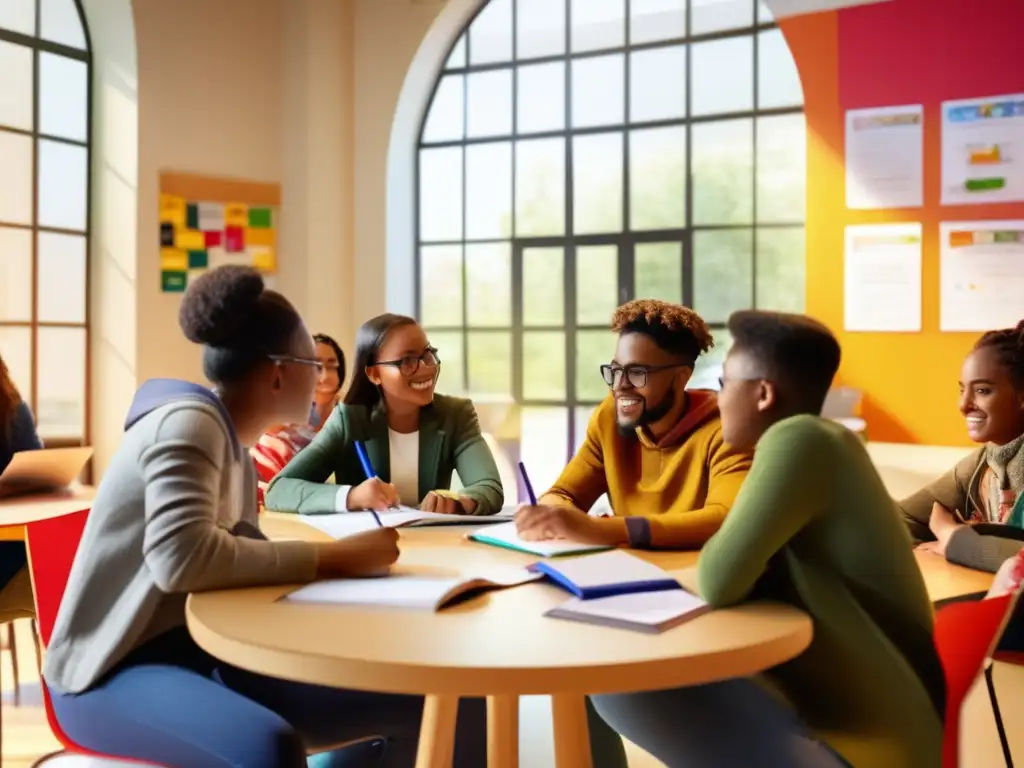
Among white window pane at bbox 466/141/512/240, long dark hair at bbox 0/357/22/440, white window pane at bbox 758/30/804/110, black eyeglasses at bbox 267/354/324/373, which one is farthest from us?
white window pane at bbox 466/141/512/240

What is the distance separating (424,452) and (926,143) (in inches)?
143

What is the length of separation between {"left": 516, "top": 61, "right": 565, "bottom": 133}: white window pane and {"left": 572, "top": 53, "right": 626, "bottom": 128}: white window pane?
Result: 0.10 metres

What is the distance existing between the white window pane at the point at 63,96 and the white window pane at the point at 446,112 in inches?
84.8

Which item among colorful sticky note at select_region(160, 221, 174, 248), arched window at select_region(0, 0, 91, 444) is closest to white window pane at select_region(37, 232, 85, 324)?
arched window at select_region(0, 0, 91, 444)

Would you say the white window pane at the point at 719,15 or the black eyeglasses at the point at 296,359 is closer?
the black eyeglasses at the point at 296,359

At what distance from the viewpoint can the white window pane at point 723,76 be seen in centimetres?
585

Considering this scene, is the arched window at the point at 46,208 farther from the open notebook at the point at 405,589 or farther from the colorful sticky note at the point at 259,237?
the open notebook at the point at 405,589

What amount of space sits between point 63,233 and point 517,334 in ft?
9.14

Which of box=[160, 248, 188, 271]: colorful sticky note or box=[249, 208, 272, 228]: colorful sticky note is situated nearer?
box=[160, 248, 188, 271]: colorful sticky note

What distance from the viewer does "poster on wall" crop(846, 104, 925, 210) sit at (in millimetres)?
5070

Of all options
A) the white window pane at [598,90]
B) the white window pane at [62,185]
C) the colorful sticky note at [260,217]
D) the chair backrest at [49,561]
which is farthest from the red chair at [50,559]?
the white window pane at [598,90]

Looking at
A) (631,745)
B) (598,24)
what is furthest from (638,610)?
(598,24)

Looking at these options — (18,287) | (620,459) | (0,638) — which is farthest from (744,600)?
(18,287)

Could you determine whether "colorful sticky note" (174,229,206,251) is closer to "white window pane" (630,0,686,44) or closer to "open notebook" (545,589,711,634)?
"white window pane" (630,0,686,44)
